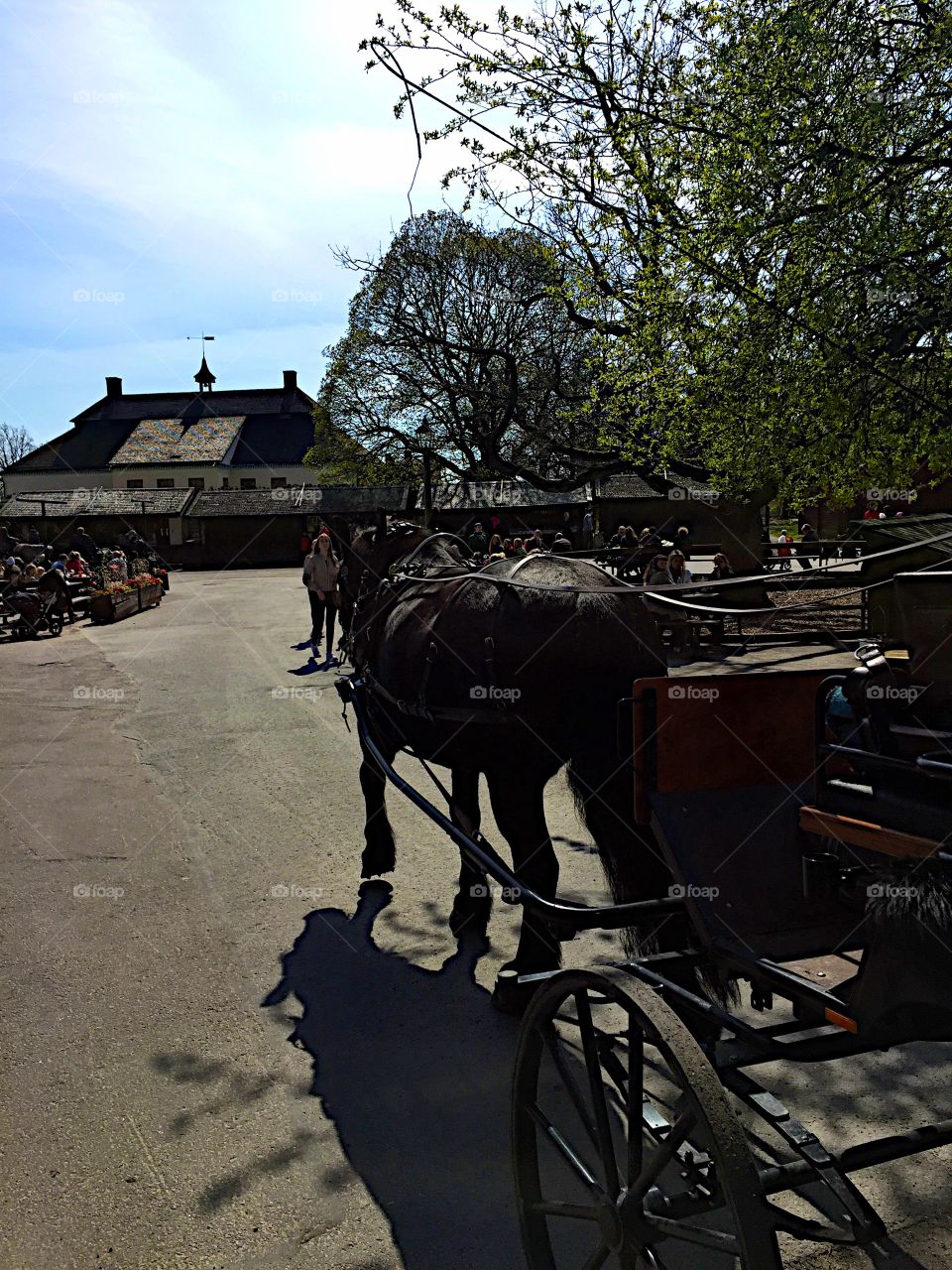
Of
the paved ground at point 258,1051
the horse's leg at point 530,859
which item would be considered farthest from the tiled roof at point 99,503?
the horse's leg at point 530,859

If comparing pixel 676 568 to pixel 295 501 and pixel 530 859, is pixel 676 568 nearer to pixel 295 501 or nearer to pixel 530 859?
pixel 530 859

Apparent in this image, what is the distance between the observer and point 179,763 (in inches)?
344

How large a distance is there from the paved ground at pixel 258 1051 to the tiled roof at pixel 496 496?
40723 millimetres

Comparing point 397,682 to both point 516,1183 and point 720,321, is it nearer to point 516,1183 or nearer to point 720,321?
point 516,1183

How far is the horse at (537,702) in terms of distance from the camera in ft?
13.0

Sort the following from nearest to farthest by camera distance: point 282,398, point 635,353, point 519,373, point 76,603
→ 1. point 635,353
2. point 76,603
3. point 519,373
4. point 282,398

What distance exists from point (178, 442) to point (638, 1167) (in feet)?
259

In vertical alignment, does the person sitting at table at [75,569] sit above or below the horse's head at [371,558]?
below

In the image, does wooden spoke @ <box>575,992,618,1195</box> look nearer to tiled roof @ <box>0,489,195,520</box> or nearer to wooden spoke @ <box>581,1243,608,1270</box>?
wooden spoke @ <box>581,1243,608,1270</box>

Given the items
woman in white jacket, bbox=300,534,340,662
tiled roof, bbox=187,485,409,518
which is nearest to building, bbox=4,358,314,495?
tiled roof, bbox=187,485,409,518

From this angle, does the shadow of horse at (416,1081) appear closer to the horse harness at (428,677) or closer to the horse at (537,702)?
the horse at (537,702)

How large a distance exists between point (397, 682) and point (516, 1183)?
2.64 meters

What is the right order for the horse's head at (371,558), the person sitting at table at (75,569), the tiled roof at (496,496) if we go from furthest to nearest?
the tiled roof at (496,496) < the person sitting at table at (75,569) < the horse's head at (371,558)

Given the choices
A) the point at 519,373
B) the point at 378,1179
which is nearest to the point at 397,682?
the point at 378,1179
